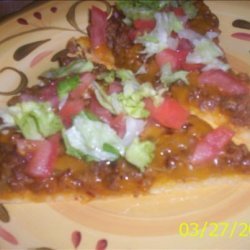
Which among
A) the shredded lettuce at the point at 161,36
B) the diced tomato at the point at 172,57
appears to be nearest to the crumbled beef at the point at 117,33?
the shredded lettuce at the point at 161,36

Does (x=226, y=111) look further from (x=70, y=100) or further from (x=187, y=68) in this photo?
(x=70, y=100)

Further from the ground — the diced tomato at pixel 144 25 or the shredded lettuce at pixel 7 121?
the diced tomato at pixel 144 25

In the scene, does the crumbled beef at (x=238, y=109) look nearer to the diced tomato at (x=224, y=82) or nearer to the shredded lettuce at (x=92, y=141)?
the diced tomato at (x=224, y=82)

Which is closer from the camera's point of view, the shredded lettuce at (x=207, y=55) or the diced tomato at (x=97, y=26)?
the shredded lettuce at (x=207, y=55)

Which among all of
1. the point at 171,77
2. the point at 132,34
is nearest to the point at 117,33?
the point at 132,34

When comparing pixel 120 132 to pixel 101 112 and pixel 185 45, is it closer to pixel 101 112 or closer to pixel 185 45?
pixel 101 112

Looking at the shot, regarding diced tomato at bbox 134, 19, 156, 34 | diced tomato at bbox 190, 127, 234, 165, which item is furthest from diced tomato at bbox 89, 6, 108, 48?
diced tomato at bbox 190, 127, 234, 165
